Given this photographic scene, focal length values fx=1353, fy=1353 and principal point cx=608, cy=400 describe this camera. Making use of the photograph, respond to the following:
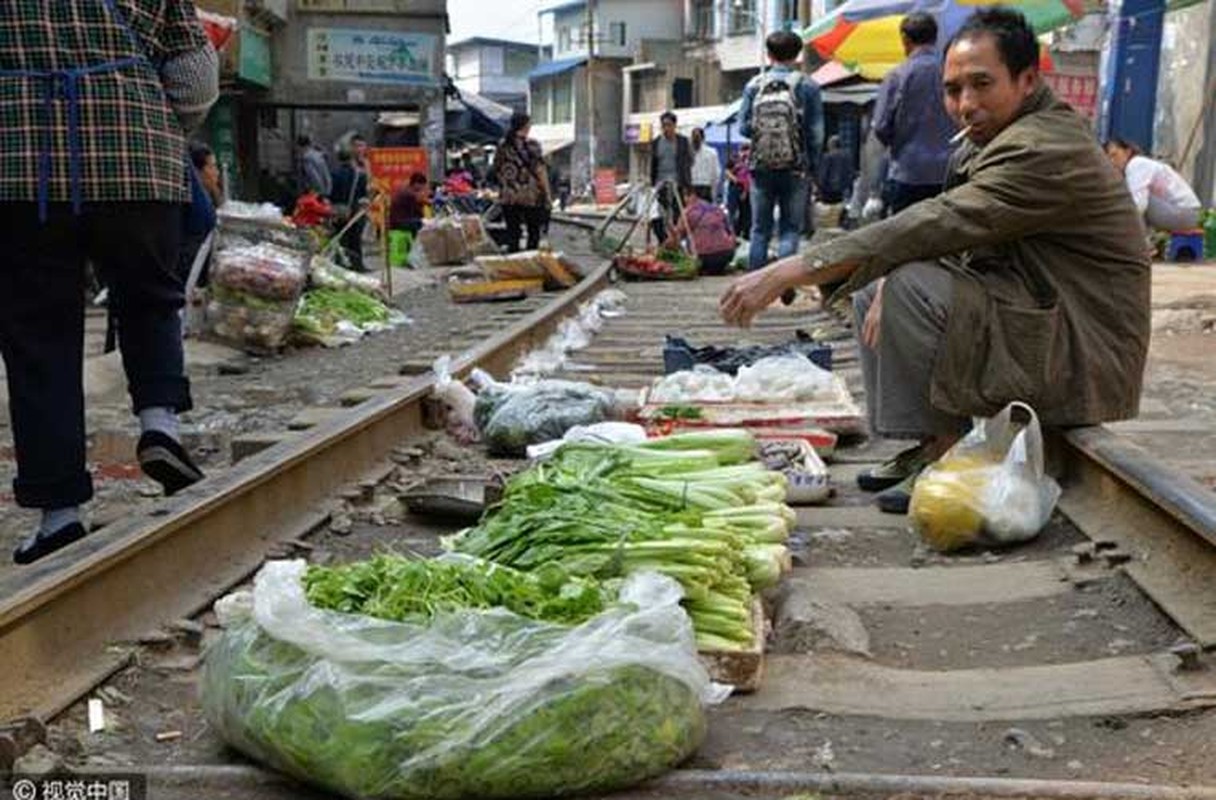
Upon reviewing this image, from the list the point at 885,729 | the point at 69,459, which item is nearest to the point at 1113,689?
the point at 885,729

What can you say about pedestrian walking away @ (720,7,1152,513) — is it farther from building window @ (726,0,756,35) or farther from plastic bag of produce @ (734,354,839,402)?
building window @ (726,0,756,35)

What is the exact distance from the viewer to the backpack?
35.1 feet

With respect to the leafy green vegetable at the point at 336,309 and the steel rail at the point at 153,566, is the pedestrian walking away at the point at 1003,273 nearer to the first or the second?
the steel rail at the point at 153,566

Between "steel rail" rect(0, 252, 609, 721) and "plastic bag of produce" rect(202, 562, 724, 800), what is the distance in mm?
447

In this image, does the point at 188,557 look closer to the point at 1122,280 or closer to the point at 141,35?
the point at 141,35

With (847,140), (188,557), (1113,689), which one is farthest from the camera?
(847,140)

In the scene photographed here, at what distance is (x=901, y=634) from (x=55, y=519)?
2.13 m

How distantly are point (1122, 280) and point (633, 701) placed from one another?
2.50 metres

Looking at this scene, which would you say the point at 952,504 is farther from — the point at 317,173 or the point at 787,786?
the point at 317,173

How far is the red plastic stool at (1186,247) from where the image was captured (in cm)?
1464

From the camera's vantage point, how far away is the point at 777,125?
10688mm

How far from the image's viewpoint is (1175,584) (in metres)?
3.02

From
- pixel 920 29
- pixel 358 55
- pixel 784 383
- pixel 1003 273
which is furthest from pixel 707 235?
pixel 358 55

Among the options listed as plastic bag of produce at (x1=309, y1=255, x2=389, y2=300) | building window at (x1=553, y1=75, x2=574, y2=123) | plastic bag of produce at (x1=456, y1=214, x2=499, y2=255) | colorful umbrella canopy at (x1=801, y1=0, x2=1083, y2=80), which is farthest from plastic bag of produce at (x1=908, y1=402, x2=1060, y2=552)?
building window at (x1=553, y1=75, x2=574, y2=123)
